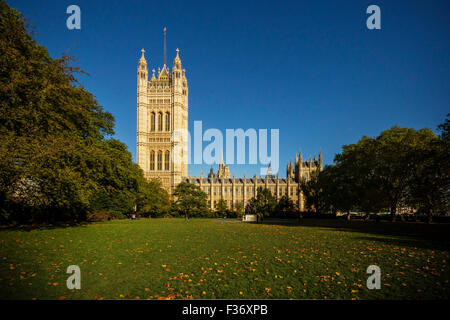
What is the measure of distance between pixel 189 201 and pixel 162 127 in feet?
112

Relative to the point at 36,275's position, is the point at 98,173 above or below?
above

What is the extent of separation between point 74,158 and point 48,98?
378 centimetres

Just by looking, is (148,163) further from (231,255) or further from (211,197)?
(231,255)

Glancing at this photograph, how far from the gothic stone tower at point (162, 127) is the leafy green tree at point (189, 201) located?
19.8 meters

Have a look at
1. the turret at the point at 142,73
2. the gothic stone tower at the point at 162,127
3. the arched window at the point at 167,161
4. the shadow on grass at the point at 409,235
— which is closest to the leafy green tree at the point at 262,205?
the shadow on grass at the point at 409,235

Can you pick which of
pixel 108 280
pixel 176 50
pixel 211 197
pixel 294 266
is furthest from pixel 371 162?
pixel 176 50

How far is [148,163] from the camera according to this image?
70.8 meters

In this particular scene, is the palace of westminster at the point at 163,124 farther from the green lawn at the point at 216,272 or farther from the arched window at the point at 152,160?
the green lawn at the point at 216,272

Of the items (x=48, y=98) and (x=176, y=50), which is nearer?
(x=48, y=98)

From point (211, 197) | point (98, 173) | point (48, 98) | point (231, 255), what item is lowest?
point (211, 197)

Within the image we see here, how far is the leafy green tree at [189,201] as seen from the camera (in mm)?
47997

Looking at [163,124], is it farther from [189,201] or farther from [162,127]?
[189,201]
